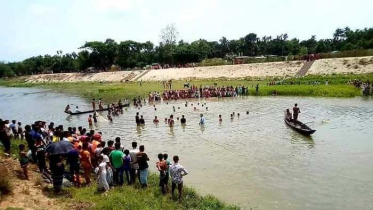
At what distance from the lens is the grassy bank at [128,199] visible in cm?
1075

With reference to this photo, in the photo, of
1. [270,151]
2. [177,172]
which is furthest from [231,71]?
[177,172]

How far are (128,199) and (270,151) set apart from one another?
1056cm

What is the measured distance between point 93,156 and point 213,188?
507 centimetres

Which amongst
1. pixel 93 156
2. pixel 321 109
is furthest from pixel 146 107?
pixel 93 156

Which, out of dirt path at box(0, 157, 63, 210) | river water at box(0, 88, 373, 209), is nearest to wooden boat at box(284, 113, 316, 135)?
river water at box(0, 88, 373, 209)

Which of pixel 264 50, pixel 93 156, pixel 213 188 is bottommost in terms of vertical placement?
pixel 213 188

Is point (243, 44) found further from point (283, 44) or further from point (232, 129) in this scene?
point (232, 129)

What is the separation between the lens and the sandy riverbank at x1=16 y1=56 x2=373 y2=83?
56031 mm

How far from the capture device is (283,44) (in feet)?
340

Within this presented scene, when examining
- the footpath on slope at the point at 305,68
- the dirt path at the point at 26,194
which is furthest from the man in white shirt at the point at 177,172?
the footpath on slope at the point at 305,68

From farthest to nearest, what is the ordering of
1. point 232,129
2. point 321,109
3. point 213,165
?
point 321,109, point 232,129, point 213,165

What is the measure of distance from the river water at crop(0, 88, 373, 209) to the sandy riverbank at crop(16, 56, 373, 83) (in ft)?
73.3

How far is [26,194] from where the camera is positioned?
37.1 ft

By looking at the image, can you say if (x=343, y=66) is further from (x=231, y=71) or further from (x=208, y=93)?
(x=208, y=93)
